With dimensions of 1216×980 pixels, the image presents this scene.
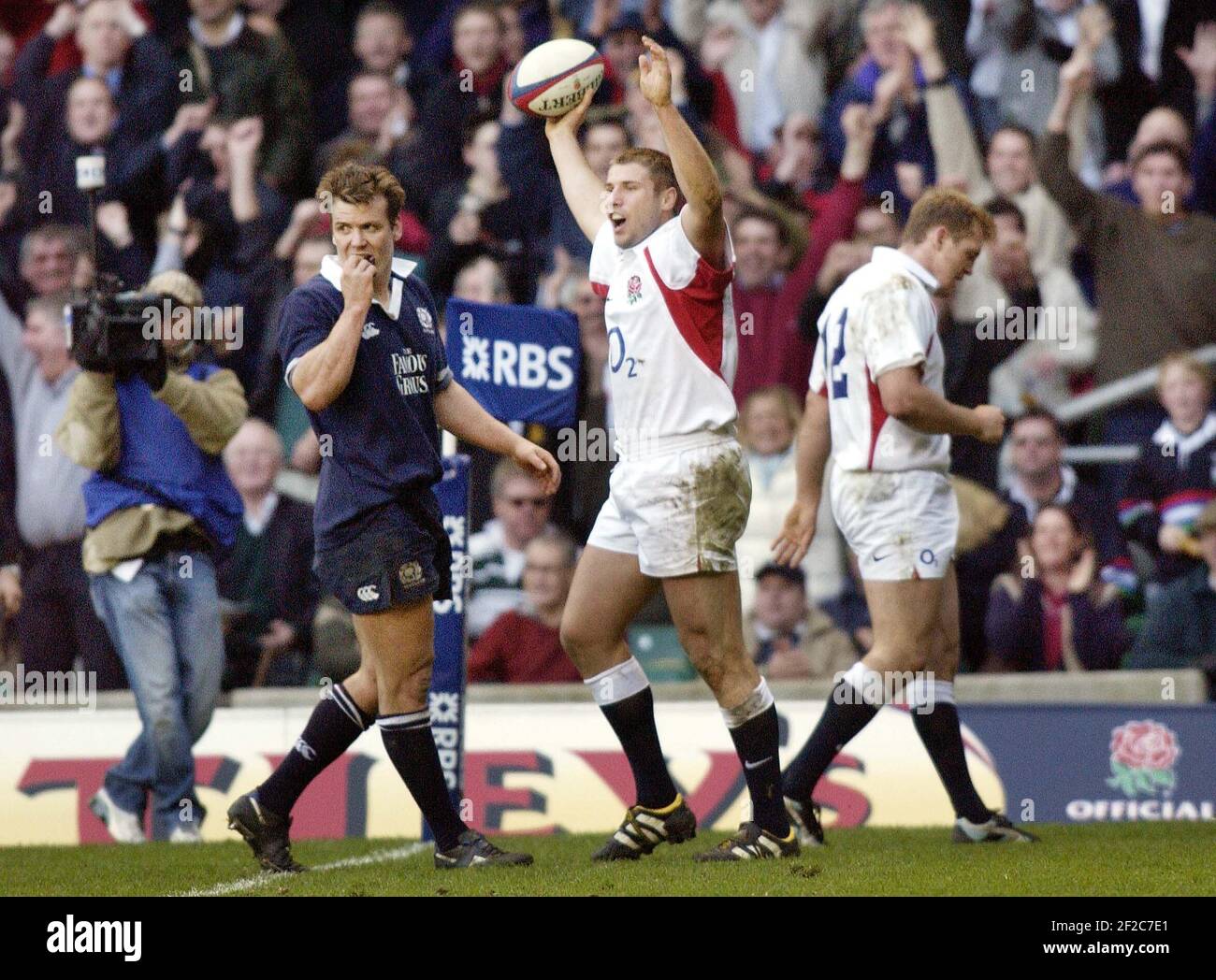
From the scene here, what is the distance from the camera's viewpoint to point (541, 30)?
1290 centimetres

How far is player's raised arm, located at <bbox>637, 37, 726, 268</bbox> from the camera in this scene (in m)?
6.26

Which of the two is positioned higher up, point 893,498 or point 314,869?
point 893,498

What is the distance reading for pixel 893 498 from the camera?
24.8 ft

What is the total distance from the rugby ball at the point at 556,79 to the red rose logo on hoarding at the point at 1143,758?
424 centimetres

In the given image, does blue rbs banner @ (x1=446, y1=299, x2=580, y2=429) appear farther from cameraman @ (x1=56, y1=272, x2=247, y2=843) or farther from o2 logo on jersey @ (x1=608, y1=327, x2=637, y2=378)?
o2 logo on jersey @ (x1=608, y1=327, x2=637, y2=378)

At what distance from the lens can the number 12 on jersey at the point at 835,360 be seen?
25.1ft

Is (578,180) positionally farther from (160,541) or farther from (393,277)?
(160,541)

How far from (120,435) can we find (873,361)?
350cm

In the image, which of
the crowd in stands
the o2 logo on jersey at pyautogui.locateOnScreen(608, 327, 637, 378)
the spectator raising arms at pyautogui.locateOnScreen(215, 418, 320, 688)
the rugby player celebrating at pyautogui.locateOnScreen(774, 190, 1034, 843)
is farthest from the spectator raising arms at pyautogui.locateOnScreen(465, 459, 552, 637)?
the o2 logo on jersey at pyautogui.locateOnScreen(608, 327, 637, 378)

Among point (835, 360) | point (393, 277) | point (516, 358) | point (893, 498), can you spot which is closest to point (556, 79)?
point (393, 277)

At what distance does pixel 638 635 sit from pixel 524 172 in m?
3.01

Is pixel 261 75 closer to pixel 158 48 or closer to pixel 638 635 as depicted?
pixel 158 48
